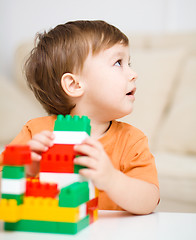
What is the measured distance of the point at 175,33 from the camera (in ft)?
7.79

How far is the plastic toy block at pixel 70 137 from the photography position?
0.69 m

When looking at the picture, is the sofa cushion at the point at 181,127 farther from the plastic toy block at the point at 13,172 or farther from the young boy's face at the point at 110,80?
the plastic toy block at the point at 13,172

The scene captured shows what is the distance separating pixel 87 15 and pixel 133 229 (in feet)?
7.67

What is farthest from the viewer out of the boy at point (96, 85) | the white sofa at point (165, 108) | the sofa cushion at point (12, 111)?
the sofa cushion at point (12, 111)

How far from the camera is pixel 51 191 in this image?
640mm

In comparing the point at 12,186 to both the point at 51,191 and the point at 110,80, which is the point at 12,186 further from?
the point at 110,80

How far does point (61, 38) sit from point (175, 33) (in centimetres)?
150

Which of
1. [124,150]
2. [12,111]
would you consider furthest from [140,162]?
[12,111]

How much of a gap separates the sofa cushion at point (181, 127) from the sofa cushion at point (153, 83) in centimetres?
7

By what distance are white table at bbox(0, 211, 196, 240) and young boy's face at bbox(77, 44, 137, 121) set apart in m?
0.30

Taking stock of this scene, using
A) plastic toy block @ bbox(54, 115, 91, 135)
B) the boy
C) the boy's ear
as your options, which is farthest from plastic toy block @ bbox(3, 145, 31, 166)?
the boy's ear

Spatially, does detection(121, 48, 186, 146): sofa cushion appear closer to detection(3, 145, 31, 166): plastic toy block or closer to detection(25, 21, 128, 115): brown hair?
detection(25, 21, 128, 115): brown hair

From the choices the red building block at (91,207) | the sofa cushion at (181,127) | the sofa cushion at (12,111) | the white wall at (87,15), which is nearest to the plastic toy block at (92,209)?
the red building block at (91,207)

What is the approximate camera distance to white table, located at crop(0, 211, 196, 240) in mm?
630
